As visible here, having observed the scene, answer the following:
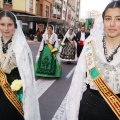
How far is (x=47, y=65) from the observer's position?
24.4ft

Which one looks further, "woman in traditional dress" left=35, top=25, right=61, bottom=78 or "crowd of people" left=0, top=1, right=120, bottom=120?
"woman in traditional dress" left=35, top=25, right=61, bottom=78

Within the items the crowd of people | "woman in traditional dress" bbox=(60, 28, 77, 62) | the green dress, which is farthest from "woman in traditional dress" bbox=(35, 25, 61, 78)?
the crowd of people

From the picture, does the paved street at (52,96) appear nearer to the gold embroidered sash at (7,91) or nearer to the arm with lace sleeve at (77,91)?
the gold embroidered sash at (7,91)

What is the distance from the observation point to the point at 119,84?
1952 mm

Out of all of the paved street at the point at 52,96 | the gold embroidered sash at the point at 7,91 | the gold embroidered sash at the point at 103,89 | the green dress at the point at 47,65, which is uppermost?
the gold embroidered sash at the point at 103,89

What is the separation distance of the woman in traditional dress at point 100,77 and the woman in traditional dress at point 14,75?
617 mm

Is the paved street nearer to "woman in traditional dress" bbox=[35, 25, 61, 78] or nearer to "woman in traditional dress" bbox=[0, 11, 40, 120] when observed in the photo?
"woman in traditional dress" bbox=[35, 25, 61, 78]

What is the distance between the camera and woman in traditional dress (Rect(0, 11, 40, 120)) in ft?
8.73

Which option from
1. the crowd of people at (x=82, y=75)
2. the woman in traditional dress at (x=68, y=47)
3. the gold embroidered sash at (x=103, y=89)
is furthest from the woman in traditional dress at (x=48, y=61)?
the gold embroidered sash at (x=103, y=89)

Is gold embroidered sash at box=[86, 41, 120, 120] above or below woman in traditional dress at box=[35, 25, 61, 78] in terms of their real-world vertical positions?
above

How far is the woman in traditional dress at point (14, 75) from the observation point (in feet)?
8.73

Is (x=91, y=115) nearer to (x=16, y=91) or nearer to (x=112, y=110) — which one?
(x=112, y=110)

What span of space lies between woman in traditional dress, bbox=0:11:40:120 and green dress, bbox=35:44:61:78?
449 cm

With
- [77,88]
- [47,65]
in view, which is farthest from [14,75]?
[47,65]
